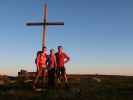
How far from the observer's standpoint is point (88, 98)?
15516 millimetres

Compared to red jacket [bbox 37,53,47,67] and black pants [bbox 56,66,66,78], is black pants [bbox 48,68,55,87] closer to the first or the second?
black pants [bbox 56,66,66,78]

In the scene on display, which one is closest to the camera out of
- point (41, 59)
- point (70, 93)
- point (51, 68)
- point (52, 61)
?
point (70, 93)

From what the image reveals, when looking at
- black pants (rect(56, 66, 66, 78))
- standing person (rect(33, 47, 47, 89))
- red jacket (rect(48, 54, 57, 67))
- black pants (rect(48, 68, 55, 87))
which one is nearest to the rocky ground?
black pants (rect(48, 68, 55, 87))

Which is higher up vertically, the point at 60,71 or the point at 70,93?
the point at 60,71

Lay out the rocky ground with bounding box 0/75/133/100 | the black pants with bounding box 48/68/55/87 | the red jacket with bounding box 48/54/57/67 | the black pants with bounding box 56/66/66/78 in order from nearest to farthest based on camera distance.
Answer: the rocky ground with bounding box 0/75/133/100 < the red jacket with bounding box 48/54/57/67 < the black pants with bounding box 56/66/66/78 < the black pants with bounding box 48/68/55/87

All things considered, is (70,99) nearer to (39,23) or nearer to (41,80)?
(41,80)

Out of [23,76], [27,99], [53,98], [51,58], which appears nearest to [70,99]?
[53,98]

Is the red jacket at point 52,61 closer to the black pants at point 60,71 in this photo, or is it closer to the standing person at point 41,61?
the standing person at point 41,61

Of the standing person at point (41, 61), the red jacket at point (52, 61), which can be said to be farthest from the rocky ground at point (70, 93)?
the red jacket at point (52, 61)

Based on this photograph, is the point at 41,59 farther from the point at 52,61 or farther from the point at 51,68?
the point at 51,68

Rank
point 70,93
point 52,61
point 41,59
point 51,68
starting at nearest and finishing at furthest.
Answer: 1. point 70,93
2. point 41,59
3. point 52,61
4. point 51,68

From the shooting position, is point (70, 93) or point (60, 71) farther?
point (60, 71)

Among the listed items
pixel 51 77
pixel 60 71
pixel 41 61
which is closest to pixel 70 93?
pixel 41 61

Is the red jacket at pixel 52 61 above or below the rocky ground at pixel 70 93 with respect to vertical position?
above
